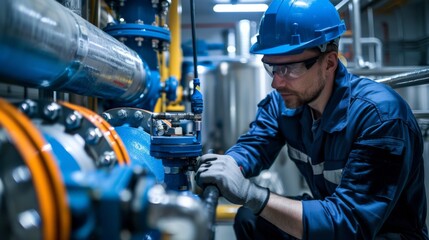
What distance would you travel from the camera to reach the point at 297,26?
3.25ft

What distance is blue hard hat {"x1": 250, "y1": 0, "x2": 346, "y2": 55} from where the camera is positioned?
985 mm

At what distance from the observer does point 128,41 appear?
3.65ft

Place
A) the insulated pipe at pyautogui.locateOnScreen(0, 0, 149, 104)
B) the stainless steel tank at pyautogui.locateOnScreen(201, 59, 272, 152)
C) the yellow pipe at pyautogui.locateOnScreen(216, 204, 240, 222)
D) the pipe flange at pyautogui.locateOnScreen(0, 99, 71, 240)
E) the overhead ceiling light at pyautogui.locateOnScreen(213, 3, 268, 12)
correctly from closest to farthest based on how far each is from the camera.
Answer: the pipe flange at pyautogui.locateOnScreen(0, 99, 71, 240)
the insulated pipe at pyautogui.locateOnScreen(0, 0, 149, 104)
the yellow pipe at pyautogui.locateOnScreen(216, 204, 240, 222)
the stainless steel tank at pyautogui.locateOnScreen(201, 59, 272, 152)
the overhead ceiling light at pyautogui.locateOnScreen(213, 3, 268, 12)

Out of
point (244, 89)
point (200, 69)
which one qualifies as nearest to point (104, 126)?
point (244, 89)

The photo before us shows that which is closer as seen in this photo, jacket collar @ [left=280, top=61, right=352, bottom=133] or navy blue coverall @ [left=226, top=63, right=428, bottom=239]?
navy blue coverall @ [left=226, top=63, right=428, bottom=239]

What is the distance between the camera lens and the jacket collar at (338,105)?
0.97 metres

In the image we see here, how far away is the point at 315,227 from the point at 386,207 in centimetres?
17

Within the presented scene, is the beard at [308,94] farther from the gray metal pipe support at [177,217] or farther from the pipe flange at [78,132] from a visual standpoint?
the gray metal pipe support at [177,217]

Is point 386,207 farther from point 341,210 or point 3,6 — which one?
point 3,6

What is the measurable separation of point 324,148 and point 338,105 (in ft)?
0.44

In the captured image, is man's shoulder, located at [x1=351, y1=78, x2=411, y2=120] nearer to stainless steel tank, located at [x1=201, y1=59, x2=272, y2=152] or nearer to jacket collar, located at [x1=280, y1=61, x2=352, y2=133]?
jacket collar, located at [x1=280, y1=61, x2=352, y2=133]

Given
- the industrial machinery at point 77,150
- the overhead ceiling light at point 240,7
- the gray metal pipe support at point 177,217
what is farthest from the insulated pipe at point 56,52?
the overhead ceiling light at point 240,7

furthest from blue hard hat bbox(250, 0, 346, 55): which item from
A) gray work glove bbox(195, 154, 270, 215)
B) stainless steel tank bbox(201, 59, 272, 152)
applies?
stainless steel tank bbox(201, 59, 272, 152)

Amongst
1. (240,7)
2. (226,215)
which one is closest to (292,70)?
(226,215)
